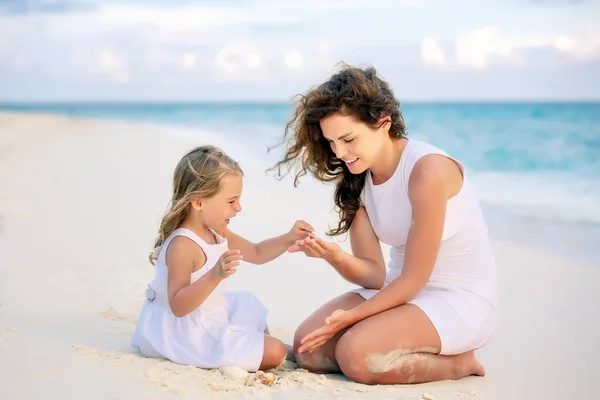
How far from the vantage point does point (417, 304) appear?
11.7ft

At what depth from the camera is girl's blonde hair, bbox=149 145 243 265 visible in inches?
148

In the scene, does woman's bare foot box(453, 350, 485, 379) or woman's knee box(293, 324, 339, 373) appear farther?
woman's knee box(293, 324, 339, 373)

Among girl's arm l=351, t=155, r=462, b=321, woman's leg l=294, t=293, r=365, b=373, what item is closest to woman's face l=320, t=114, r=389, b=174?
girl's arm l=351, t=155, r=462, b=321

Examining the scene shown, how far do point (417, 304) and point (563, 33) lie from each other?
91.4ft

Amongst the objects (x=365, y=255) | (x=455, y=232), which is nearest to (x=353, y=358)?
(x=365, y=255)

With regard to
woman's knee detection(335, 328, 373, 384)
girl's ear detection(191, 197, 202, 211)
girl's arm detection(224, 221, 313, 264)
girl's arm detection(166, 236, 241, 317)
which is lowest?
woman's knee detection(335, 328, 373, 384)

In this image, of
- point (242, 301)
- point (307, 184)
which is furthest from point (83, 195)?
point (242, 301)

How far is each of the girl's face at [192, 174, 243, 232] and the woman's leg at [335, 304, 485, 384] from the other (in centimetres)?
84

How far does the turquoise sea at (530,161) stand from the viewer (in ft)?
27.5

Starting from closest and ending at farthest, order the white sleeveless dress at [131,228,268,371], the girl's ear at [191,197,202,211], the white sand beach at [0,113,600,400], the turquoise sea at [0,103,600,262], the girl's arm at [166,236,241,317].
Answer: the white sand beach at [0,113,600,400] < the girl's arm at [166,236,241,317] < the white sleeveless dress at [131,228,268,371] < the girl's ear at [191,197,202,211] < the turquoise sea at [0,103,600,262]

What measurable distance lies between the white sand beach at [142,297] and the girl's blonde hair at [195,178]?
0.69 meters

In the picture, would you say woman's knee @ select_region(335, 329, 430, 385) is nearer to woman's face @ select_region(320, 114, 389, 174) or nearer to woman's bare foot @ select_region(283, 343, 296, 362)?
woman's bare foot @ select_region(283, 343, 296, 362)

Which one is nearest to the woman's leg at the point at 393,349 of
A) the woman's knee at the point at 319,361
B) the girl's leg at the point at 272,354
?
the woman's knee at the point at 319,361

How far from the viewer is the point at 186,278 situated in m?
3.66
